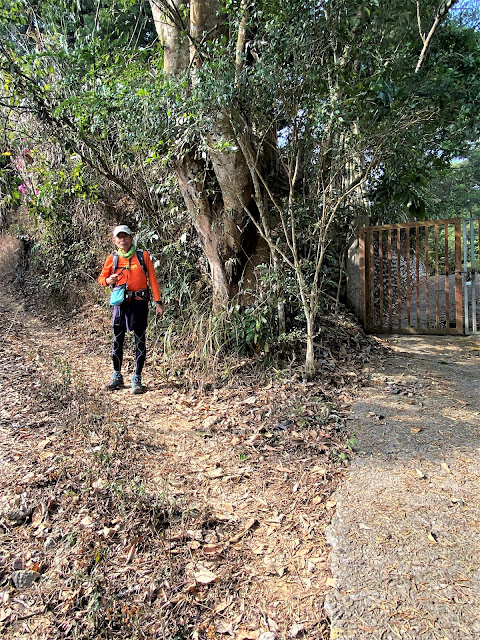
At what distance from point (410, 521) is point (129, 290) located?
142 inches

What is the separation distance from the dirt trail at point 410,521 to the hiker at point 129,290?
2.52m

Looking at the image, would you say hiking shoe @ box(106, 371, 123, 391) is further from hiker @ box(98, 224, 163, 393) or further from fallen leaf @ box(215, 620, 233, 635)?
fallen leaf @ box(215, 620, 233, 635)

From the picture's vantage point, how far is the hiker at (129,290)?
489 cm

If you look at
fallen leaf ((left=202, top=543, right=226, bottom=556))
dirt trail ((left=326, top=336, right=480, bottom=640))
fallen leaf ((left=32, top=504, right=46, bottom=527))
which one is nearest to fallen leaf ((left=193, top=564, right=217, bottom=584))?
fallen leaf ((left=202, top=543, right=226, bottom=556))

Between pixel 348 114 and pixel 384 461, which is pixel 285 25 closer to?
pixel 348 114

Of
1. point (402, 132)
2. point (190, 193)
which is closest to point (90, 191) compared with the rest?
point (190, 193)

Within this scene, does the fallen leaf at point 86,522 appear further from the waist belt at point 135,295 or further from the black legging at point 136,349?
the waist belt at point 135,295

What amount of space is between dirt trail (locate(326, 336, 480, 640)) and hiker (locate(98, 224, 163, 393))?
2.52 metres

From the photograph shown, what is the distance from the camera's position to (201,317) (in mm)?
5547

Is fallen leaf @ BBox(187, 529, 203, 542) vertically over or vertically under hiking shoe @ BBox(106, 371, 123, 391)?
under

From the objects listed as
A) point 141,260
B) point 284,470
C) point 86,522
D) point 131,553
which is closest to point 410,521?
point 284,470

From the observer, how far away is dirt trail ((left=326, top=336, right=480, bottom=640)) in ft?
6.46

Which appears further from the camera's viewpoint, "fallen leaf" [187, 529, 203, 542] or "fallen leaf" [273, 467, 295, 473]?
"fallen leaf" [273, 467, 295, 473]

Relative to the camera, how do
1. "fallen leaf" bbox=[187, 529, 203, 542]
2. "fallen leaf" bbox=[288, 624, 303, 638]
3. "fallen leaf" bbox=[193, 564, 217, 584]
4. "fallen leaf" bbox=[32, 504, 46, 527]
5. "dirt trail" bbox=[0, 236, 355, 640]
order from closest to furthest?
1. "fallen leaf" bbox=[288, 624, 303, 638]
2. "dirt trail" bbox=[0, 236, 355, 640]
3. "fallen leaf" bbox=[193, 564, 217, 584]
4. "fallen leaf" bbox=[187, 529, 203, 542]
5. "fallen leaf" bbox=[32, 504, 46, 527]
